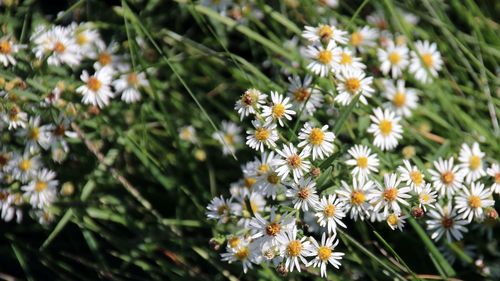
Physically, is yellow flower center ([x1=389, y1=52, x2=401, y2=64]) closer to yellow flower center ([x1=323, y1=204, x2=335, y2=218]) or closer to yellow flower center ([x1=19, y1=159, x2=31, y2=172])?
yellow flower center ([x1=323, y1=204, x2=335, y2=218])

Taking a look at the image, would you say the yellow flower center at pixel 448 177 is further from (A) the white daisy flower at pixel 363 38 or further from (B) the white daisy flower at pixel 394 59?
(A) the white daisy flower at pixel 363 38

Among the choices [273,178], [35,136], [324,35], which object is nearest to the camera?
[273,178]

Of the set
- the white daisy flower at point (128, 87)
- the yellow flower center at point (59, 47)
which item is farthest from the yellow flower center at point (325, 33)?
the yellow flower center at point (59, 47)

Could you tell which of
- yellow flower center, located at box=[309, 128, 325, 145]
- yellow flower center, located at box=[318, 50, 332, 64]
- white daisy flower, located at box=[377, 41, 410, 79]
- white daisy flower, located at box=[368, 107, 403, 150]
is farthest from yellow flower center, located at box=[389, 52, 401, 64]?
yellow flower center, located at box=[309, 128, 325, 145]

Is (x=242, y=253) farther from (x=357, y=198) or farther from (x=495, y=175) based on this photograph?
(x=495, y=175)

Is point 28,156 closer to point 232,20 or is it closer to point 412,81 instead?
point 232,20

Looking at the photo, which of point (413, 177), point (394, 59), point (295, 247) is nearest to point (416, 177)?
point (413, 177)
